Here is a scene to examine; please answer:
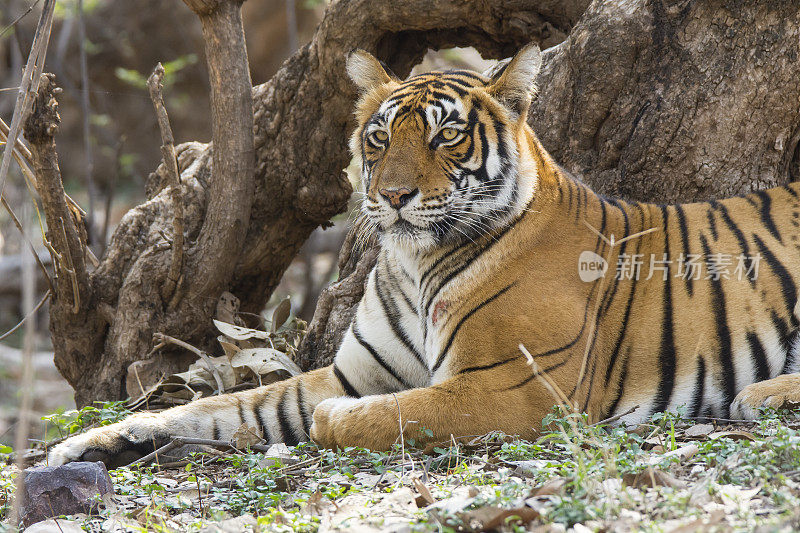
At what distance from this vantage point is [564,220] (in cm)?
359

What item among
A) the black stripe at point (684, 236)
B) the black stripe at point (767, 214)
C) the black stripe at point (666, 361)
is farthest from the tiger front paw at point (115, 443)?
the black stripe at point (767, 214)

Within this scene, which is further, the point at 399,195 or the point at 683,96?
the point at 683,96

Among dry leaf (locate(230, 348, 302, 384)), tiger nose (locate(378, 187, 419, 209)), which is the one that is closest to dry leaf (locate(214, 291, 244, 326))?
dry leaf (locate(230, 348, 302, 384))

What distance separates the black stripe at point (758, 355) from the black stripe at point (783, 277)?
208 millimetres

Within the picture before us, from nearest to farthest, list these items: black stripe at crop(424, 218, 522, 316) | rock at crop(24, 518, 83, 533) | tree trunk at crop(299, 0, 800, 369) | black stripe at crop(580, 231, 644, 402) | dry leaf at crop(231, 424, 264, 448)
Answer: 1. rock at crop(24, 518, 83, 533)
2. black stripe at crop(580, 231, 644, 402)
3. black stripe at crop(424, 218, 522, 316)
4. dry leaf at crop(231, 424, 264, 448)
5. tree trunk at crop(299, 0, 800, 369)

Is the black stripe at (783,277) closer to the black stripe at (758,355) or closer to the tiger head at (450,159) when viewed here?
the black stripe at (758,355)

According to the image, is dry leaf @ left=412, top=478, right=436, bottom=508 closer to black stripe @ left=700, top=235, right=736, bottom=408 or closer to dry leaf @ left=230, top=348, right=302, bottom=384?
black stripe @ left=700, top=235, right=736, bottom=408

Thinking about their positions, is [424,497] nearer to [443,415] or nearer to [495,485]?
[495,485]

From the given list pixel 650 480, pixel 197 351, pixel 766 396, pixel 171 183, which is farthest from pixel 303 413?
pixel 766 396

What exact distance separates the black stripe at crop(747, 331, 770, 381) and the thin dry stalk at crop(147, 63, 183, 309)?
289cm

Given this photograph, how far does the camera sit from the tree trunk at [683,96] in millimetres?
4230

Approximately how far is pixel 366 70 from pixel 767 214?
6.59 feet

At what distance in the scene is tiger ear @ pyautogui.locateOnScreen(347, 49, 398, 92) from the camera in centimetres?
388

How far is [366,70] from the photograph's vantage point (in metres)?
3.89
